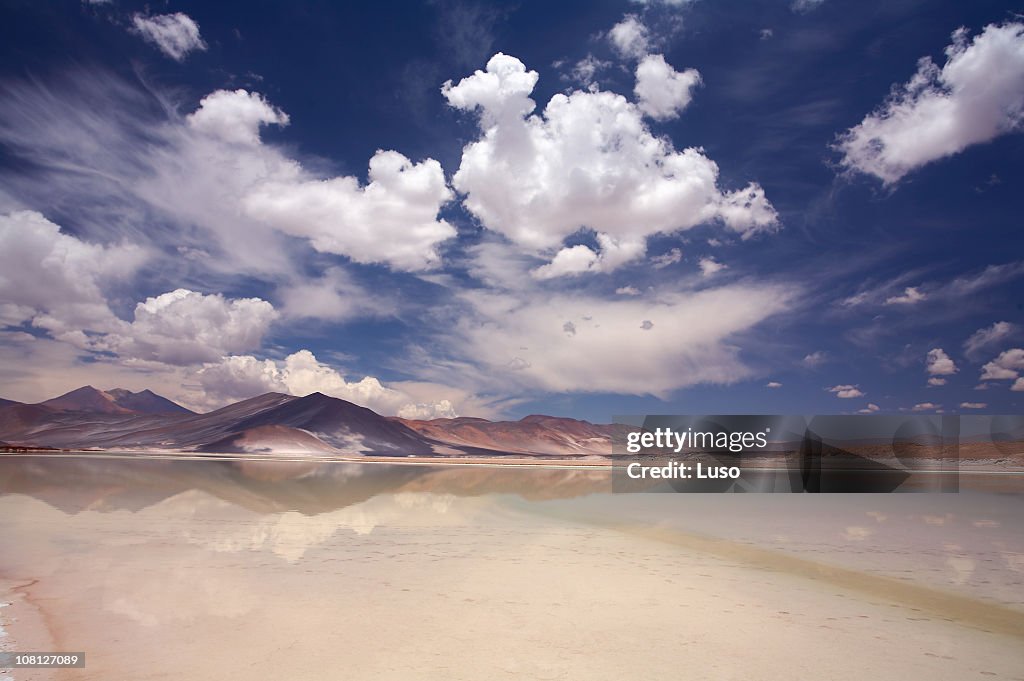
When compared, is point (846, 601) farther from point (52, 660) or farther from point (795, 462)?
point (795, 462)

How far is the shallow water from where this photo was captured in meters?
4.90

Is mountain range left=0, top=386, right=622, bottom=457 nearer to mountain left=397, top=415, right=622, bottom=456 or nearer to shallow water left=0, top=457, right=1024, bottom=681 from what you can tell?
mountain left=397, top=415, right=622, bottom=456

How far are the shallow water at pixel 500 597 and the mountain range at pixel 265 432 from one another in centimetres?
8295

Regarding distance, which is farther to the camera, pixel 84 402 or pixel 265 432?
pixel 84 402

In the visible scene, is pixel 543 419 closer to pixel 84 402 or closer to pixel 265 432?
pixel 265 432

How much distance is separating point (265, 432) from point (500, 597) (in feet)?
313

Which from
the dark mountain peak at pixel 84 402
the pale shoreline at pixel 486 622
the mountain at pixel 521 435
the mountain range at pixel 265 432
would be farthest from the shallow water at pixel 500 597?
the dark mountain peak at pixel 84 402

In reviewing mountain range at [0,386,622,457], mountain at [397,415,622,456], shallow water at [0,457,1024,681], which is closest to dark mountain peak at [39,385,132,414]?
mountain range at [0,386,622,457]

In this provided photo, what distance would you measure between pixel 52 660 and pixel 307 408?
119135mm

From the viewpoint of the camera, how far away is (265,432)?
9175 cm

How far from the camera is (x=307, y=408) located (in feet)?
381

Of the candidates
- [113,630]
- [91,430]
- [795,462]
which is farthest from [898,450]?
[91,430]

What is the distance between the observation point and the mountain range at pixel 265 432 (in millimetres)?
92750

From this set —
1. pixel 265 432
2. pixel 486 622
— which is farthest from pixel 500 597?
pixel 265 432
